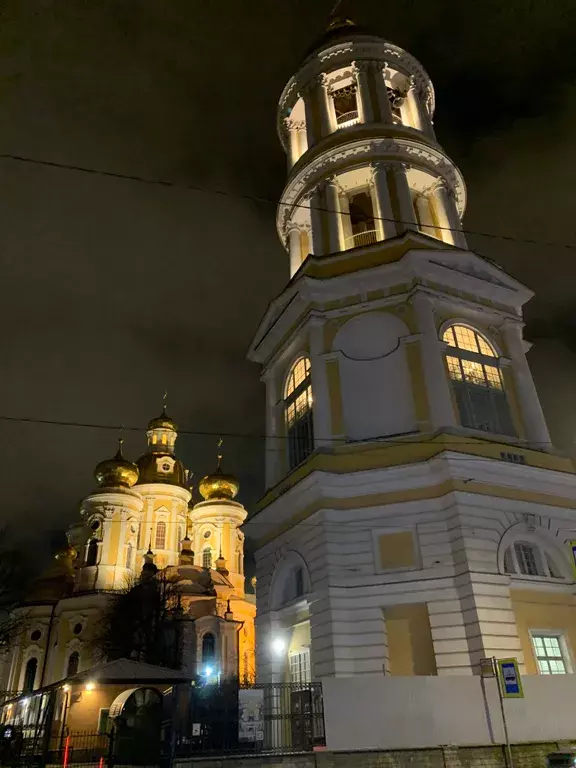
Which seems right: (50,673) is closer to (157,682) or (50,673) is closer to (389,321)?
(157,682)

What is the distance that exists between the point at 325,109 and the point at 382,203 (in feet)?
20.4

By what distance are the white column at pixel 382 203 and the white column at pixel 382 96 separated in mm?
2579

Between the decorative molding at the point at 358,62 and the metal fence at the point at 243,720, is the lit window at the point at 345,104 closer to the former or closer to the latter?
the decorative molding at the point at 358,62

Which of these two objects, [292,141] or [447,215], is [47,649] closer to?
[292,141]

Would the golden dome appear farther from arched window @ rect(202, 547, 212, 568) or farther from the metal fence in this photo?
the metal fence

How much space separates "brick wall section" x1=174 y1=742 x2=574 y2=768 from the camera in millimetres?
11812

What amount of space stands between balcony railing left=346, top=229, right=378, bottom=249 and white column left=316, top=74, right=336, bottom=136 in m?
4.63

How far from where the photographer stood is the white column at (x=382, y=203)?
2178 cm

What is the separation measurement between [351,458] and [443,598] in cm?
437

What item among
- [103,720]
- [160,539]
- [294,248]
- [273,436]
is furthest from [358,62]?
[160,539]

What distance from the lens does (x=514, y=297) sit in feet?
69.3

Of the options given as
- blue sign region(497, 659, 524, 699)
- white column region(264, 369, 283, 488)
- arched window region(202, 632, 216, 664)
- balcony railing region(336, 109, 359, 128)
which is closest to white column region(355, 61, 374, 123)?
balcony railing region(336, 109, 359, 128)

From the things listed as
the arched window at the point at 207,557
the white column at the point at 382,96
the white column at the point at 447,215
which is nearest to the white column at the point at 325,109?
the white column at the point at 382,96

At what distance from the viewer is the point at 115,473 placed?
48.6 m
